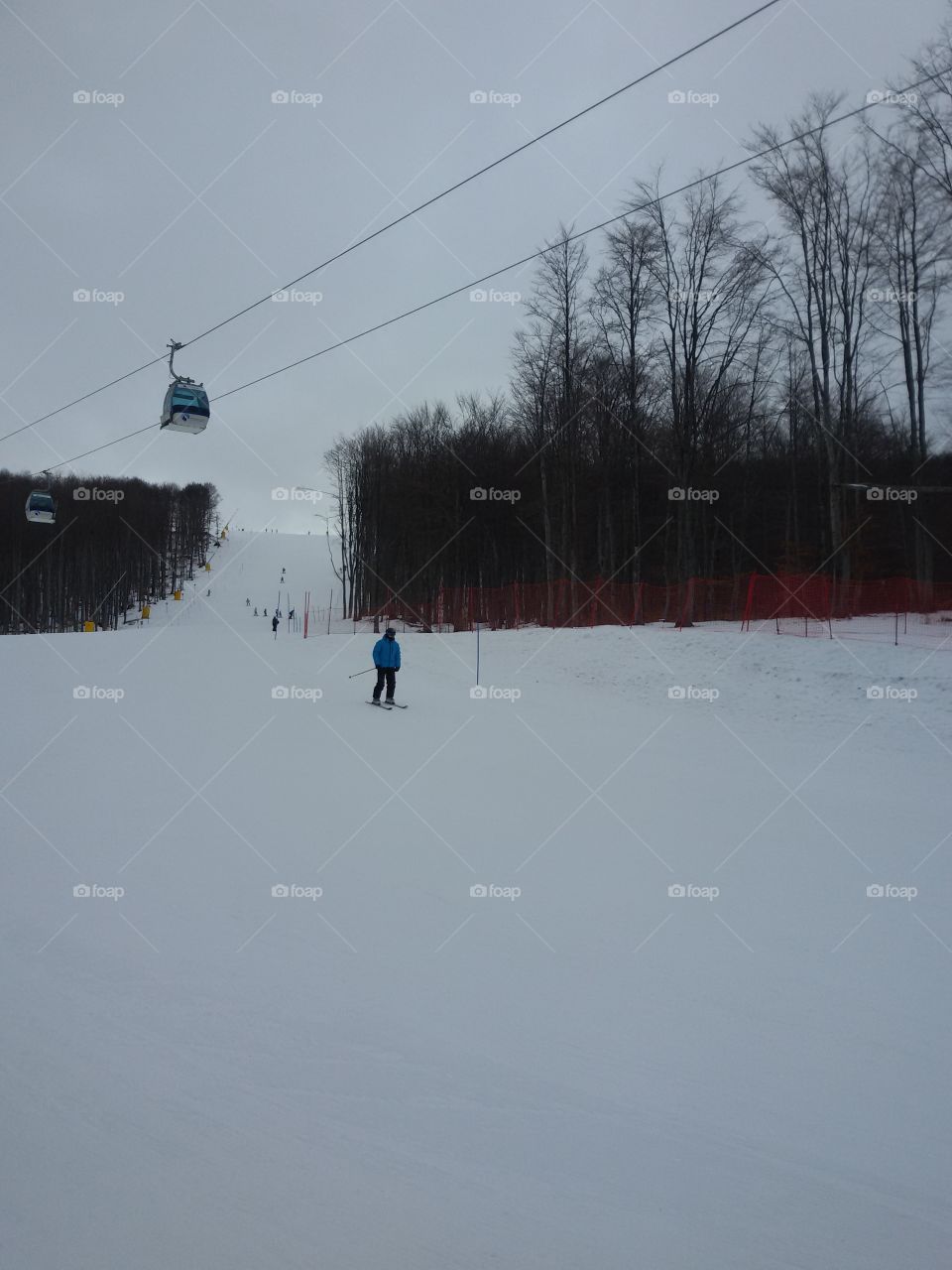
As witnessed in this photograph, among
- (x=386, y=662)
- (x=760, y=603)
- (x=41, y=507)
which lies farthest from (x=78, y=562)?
(x=760, y=603)

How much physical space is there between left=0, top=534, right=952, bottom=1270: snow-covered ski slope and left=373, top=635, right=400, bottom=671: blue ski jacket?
4126mm

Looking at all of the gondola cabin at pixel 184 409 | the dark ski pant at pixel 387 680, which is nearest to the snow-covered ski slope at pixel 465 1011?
the dark ski pant at pixel 387 680

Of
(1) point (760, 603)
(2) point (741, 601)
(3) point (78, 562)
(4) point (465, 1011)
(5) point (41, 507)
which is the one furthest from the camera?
(3) point (78, 562)

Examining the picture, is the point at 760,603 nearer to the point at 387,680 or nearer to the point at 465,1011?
the point at 387,680

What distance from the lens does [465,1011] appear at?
4652mm

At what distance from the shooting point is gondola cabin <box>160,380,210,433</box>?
39.7 ft

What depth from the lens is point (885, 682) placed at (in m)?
15.1

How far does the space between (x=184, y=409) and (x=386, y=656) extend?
5.98m

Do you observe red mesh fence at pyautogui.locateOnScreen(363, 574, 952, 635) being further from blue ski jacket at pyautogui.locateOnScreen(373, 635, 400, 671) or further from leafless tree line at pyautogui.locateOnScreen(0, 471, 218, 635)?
leafless tree line at pyautogui.locateOnScreen(0, 471, 218, 635)

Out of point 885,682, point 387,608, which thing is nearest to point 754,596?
point 885,682

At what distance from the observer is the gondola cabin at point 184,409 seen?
12.1m

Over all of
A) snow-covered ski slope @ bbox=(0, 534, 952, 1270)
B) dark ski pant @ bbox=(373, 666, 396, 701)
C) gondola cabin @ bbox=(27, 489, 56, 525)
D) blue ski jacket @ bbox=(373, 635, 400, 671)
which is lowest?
snow-covered ski slope @ bbox=(0, 534, 952, 1270)

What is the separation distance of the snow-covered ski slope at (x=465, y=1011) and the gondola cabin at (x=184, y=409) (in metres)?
5.12

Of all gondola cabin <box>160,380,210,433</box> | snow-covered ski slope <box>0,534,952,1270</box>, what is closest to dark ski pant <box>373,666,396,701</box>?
snow-covered ski slope <box>0,534,952,1270</box>
